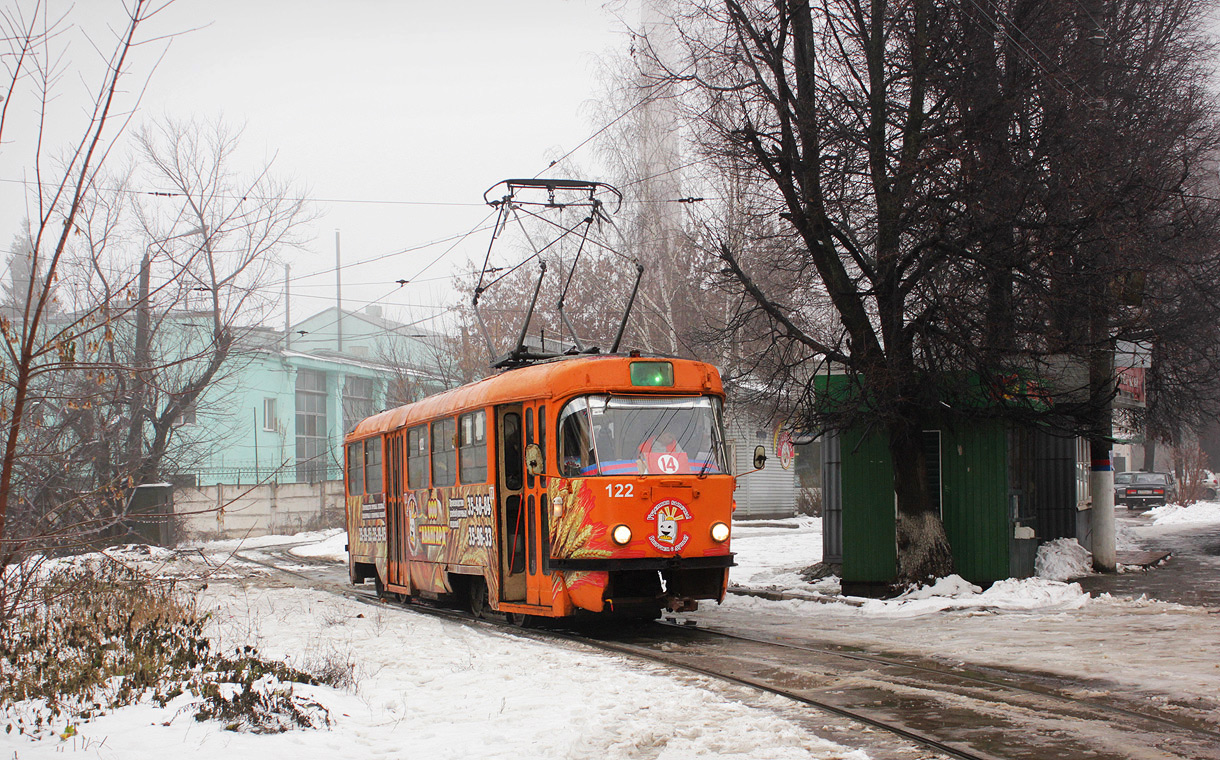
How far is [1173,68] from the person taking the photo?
20516 mm

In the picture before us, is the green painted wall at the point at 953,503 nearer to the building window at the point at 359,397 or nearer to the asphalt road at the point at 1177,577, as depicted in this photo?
the asphalt road at the point at 1177,577

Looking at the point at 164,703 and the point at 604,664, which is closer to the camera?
the point at 164,703

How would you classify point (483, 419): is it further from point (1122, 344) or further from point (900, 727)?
point (1122, 344)

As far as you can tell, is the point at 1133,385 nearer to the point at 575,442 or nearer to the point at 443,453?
the point at 575,442

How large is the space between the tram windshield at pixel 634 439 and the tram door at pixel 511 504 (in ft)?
3.63

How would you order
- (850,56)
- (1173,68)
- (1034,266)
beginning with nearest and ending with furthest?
(1034,266), (850,56), (1173,68)

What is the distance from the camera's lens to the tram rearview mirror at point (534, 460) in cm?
1156

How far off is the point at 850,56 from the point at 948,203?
3.62 meters

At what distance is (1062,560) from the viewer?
58.3 ft

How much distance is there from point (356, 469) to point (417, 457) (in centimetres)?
411

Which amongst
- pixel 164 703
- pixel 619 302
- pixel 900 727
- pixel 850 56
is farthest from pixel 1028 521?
pixel 619 302

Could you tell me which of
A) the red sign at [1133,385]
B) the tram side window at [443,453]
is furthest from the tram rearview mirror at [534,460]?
the red sign at [1133,385]

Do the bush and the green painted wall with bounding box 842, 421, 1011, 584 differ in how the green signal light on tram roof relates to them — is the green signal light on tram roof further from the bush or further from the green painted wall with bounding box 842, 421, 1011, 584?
the bush

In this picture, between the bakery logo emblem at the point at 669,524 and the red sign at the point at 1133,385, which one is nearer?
the bakery logo emblem at the point at 669,524
